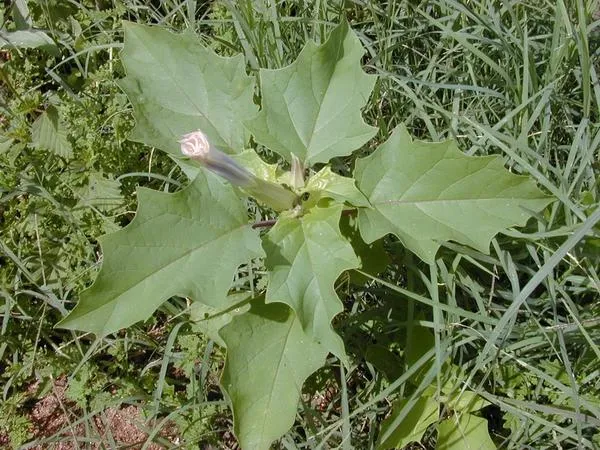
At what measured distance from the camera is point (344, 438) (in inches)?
75.7

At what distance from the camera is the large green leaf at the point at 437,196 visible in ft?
5.33

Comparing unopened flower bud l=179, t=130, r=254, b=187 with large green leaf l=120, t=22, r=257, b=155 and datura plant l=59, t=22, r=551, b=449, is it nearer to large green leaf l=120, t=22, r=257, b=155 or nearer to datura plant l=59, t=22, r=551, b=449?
datura plant l=59, t=22, r=551, b=449

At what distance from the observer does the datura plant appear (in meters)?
1.54

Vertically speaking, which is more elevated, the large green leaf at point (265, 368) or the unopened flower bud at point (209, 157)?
the unopened flower bud at point (209, 157)

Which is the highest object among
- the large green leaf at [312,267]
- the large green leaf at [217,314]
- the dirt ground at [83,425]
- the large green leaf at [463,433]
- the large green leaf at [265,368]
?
the large green leaf at [312,267]

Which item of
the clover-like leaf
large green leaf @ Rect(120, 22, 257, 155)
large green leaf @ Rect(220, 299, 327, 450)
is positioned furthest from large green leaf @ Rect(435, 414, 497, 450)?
large green leaf @ Rect(120, 22, 257, 155)

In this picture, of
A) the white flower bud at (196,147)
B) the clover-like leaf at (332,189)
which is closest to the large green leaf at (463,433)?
the clover-like leaf at (332,189)

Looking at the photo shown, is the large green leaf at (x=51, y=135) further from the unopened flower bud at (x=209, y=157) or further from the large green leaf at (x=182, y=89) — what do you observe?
the unopened flower bud at (x=209, y=157)

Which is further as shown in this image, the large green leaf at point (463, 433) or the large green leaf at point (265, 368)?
the large green leaf at point (463, 433)

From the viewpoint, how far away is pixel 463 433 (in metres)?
1.98

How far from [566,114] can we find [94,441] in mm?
1790

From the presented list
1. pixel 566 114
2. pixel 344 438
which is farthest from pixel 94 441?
pixel 566 114

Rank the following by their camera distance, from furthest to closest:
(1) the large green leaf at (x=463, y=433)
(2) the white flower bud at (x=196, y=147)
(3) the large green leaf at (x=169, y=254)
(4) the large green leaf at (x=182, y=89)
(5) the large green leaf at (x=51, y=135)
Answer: (5) the large green leaf at (x=51, y=135), (1) the large green leaf at (x=463, y=433), (4) the large green leaf at (x=182, y=89), (3) the large green leaf at (x=169, y=254), (2) the white flower bud at (x=196, y=147)

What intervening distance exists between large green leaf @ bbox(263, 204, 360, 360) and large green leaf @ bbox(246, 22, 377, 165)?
232mm
